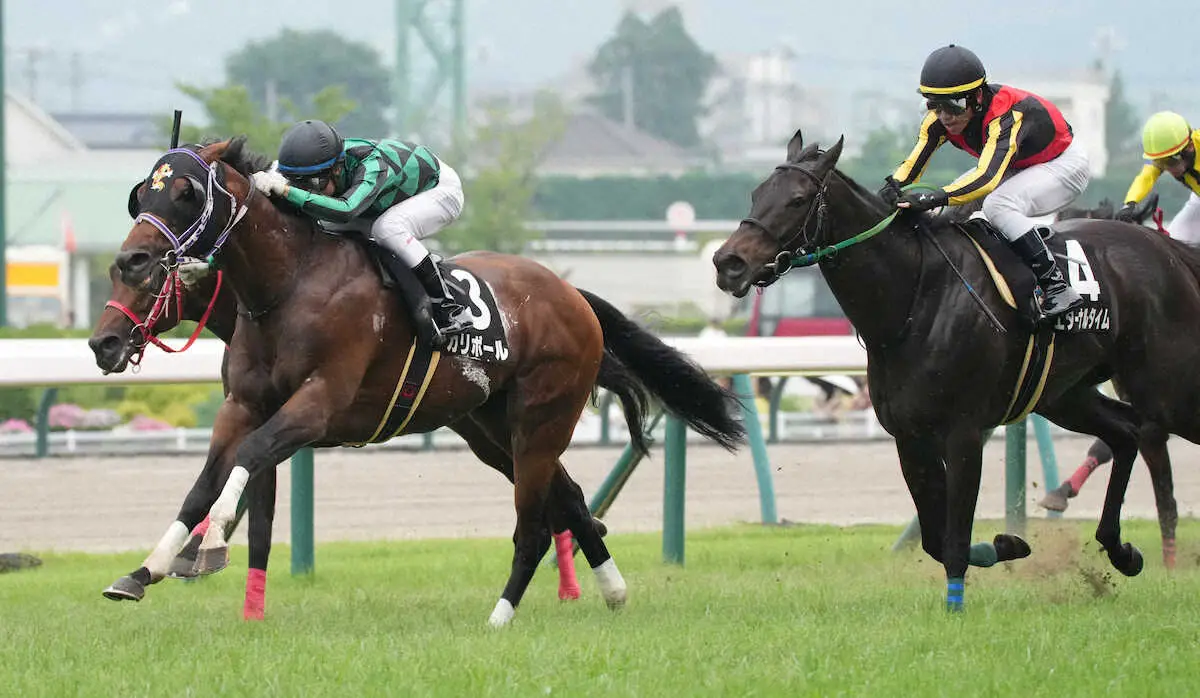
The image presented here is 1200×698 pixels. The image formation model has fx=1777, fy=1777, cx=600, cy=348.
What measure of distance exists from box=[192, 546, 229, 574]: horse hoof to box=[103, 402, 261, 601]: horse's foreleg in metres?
0.12

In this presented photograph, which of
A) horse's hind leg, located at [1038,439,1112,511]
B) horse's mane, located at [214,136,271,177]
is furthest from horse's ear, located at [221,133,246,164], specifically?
horse's hind leg, located at [1038,439,1112,511]

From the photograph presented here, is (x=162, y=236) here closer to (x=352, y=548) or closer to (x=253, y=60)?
(x=352, y=548)

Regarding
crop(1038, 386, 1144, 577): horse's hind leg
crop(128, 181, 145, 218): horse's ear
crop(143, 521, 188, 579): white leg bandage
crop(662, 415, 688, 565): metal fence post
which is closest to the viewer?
crop(143, 521, 188, 579): white leg bandage

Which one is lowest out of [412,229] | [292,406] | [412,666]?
[412,666]

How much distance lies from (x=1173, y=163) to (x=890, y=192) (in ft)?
6.69

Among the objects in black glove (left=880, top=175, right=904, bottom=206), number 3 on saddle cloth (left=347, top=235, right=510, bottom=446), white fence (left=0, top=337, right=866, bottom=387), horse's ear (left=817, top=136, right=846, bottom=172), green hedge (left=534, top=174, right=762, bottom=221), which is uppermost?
horse's ear (left=817, top=136, right=846, bottom=172)

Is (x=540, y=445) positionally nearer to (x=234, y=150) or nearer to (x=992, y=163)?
(x=234, y=150)

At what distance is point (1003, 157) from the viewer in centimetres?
681

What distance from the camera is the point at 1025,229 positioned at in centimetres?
696

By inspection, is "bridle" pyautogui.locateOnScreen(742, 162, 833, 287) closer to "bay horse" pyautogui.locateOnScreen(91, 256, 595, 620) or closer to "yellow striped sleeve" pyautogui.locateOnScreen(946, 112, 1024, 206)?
"yellow striped sleeve" pyautogui.locateOnScreen(946, 112, 1024, 206)

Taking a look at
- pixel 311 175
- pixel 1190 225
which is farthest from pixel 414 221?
pixel 1190 225

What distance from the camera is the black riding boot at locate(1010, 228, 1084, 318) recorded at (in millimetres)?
6875

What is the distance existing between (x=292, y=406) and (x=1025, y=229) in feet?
9.55

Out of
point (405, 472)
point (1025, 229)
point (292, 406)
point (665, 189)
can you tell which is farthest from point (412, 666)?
point (665, 189)
